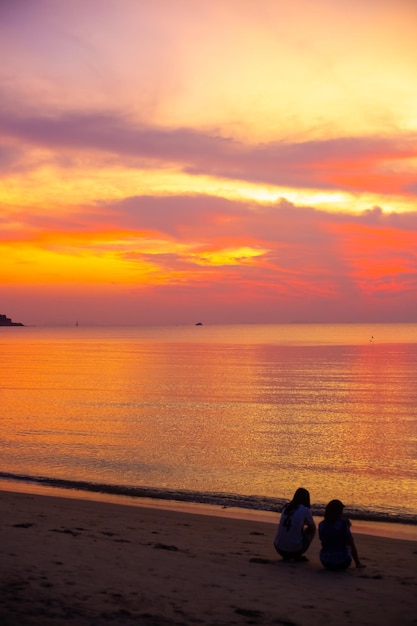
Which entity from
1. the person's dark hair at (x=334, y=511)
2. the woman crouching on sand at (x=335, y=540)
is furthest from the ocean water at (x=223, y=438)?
the person's dark hair at (x=334, y=511)

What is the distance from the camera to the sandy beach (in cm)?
1038

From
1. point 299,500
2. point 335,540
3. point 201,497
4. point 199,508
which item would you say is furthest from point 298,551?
point 201,497

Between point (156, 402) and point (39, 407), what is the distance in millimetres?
10124

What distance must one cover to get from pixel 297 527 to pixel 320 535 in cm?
55

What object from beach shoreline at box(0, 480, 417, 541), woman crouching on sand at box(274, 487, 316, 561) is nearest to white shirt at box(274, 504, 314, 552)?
woman crouching on sand at box(274, 487, 316, 561)

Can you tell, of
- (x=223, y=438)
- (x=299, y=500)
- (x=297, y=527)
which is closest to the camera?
(x=299, y=500)

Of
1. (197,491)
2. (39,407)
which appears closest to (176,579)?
(197,491)

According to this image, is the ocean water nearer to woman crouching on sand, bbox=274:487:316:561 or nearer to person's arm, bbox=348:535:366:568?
person's arm, bbox=348:535:366:568

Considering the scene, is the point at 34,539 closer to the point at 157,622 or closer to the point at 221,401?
the point at 157,622

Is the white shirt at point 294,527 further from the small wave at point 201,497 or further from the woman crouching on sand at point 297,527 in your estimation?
the small wave at point 201,497

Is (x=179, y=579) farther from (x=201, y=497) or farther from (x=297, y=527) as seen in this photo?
(x=201, y=497)

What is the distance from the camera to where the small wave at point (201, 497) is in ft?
71.6

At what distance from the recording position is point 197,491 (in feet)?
84.1

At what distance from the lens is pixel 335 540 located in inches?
534
